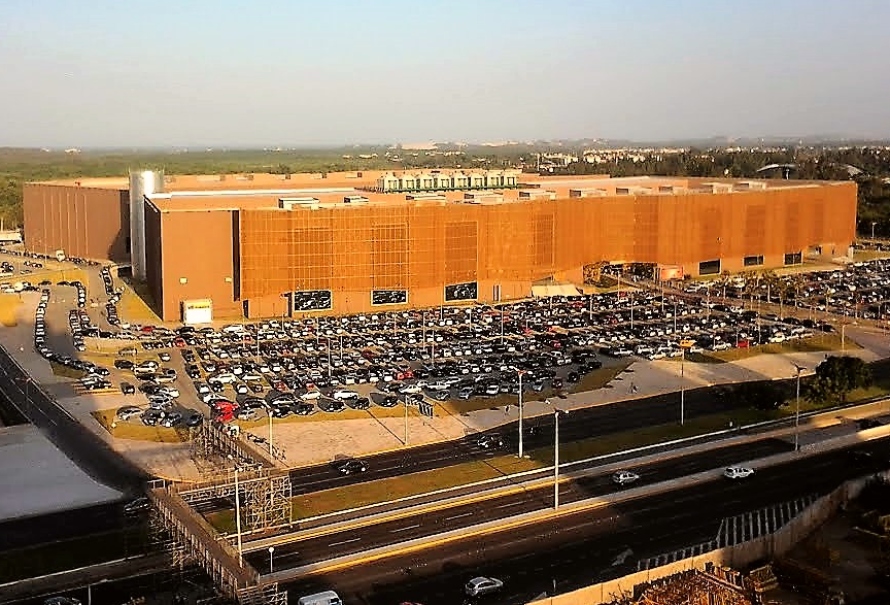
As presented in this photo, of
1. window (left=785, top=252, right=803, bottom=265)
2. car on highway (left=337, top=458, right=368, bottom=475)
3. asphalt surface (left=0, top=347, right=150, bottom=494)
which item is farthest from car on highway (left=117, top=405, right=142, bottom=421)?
window (left=785, top=252, right=803, bottom=265)

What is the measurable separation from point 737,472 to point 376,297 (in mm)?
22246

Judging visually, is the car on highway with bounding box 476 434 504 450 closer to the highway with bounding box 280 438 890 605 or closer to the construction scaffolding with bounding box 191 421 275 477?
the highway with bounding box 280 438 890 605

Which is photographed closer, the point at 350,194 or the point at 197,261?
the point at 197,261

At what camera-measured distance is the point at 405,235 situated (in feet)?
130

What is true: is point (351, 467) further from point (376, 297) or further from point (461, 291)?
point (461, 291)

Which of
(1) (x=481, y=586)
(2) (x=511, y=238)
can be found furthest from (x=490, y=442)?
(2) (x=511, y=238)

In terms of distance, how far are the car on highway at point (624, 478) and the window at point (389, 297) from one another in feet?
70.4

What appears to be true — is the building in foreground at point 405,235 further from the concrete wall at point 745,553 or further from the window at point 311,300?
the concrete wall at point 745,553

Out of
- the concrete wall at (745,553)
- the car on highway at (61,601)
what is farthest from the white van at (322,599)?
the car on highway at (61,601)

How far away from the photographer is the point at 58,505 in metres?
18.1

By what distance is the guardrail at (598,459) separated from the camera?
17.6 meters

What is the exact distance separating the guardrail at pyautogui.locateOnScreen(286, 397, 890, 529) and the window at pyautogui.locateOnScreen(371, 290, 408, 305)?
19.3 metres

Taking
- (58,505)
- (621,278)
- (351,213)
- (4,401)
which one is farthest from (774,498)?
(621,278)

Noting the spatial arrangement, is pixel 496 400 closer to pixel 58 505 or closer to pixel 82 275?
pixel 58 505
